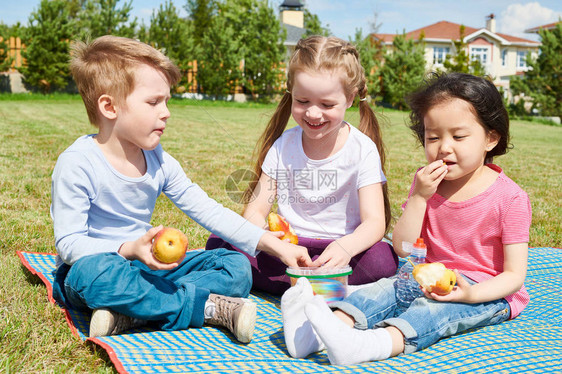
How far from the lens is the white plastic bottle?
249 centimetres

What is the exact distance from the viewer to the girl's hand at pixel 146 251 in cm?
214

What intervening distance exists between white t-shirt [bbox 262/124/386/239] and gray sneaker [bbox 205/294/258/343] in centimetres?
85

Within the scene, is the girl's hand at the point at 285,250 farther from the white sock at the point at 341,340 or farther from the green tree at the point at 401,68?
the green tree at the point at 401,68

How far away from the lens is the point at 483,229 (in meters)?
2.59

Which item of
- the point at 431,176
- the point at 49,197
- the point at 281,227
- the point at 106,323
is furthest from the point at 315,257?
the point at 49,197

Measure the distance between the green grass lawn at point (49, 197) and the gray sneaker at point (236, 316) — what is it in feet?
1.71

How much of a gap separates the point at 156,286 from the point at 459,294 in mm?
1316

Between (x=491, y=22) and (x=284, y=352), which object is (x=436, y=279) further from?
(x=491, y=22)

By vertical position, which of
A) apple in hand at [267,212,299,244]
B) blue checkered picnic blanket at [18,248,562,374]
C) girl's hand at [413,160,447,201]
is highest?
girl's hand at [413,160,447,201]

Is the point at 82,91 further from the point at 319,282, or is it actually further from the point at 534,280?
the point at 534,280

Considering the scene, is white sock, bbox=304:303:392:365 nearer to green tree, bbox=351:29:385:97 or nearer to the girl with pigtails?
the girl with pigtails

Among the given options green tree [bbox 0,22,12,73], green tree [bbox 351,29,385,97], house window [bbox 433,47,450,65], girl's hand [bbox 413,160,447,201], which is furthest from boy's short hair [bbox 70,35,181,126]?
house window [bbox 433,47,450,65]

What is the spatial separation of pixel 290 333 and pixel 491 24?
53488 millimetres

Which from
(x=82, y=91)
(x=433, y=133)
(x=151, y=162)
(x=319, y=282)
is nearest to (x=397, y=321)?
(x=319, y=282)
